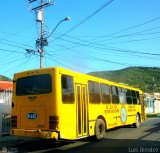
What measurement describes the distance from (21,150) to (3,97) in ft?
28.8

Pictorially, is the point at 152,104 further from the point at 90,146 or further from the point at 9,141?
the point at 90,146

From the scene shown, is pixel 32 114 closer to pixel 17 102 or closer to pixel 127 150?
pixel 17 102

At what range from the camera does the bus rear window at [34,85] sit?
47.9ft

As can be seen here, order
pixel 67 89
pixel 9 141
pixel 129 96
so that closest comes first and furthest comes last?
pixel 67 89, pixel 9 141, pixel 129 96

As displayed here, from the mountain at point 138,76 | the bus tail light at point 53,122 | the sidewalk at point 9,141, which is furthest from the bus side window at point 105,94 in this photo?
the mountain at point 138,76

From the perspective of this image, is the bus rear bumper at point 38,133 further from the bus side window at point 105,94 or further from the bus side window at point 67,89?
the bus side window at point 105,94

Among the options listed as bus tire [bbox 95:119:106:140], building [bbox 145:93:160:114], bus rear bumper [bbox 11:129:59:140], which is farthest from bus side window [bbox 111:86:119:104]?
building [bbox 145:93:160:114]

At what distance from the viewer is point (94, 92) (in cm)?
1731

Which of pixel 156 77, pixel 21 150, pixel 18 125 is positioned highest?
pixel 156 77

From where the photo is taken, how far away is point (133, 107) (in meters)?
23.9

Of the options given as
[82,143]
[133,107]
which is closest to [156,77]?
[133,107]

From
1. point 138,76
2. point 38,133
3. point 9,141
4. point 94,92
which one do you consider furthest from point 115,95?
point 138,76

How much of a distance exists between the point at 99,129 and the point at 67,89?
3.54m

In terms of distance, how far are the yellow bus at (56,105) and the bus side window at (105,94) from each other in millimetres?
688
